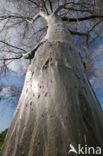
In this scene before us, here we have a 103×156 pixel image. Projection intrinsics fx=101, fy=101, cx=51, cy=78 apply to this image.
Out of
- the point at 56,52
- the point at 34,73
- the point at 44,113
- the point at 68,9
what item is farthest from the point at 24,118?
the point at 68,9

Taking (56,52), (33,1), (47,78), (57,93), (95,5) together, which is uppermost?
(33,1)

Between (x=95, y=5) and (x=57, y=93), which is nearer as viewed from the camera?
(x=57, y=93)

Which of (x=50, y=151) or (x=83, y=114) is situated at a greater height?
(x=83, y=114)

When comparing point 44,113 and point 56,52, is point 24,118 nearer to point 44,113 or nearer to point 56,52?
point 44,113

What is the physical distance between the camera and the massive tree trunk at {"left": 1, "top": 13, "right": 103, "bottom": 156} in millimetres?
445

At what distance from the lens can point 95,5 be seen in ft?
9.80

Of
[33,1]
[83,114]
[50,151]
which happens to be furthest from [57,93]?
[33,1]

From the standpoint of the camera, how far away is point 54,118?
0.51 meters

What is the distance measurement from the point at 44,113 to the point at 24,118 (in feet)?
0.42

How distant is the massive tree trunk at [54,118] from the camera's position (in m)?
0.45

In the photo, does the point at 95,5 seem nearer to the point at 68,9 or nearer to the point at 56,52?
the point at 68,9

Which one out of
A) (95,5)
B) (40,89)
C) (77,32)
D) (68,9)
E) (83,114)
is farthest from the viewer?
(77,32)

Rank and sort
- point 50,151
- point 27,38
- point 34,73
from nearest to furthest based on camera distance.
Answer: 1. point 50,151
2. point 34,73
3. point 27,38

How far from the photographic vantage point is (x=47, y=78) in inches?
28.5
